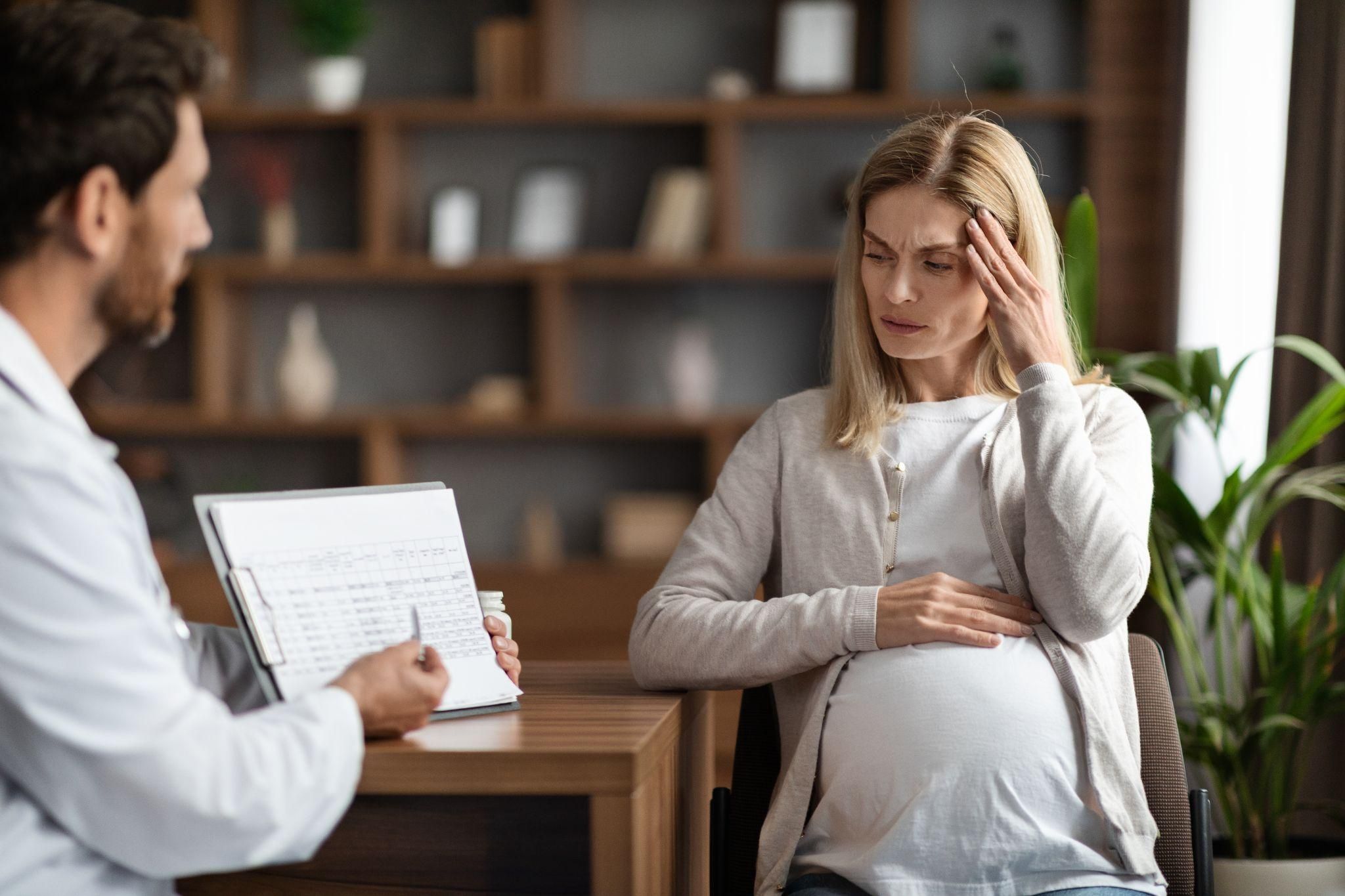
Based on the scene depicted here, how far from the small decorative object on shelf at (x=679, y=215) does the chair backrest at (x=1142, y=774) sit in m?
2.63

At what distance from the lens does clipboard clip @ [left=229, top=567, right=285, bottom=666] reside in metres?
1.18

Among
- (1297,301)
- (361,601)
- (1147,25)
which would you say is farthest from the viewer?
(1147,25)

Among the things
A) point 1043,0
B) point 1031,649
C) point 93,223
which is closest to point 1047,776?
point 1031,649

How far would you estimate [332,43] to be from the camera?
4094 millimetres

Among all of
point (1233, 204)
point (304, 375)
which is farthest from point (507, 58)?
point (1233, 204)

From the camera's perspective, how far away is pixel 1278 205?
120 inches

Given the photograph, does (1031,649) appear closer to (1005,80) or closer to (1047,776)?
(1047,776)

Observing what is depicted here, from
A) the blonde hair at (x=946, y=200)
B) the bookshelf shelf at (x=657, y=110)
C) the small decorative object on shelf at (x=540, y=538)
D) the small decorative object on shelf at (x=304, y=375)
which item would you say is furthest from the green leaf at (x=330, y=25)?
the blonde hair at (x=946, y=200)

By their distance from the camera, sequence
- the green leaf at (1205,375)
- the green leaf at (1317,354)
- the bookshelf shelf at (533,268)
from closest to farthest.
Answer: the green leaf at (1317,354) → the green leaf at (1205,375) → the bookshelf shelf at (533,268)

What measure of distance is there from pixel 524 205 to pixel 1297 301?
231 cm

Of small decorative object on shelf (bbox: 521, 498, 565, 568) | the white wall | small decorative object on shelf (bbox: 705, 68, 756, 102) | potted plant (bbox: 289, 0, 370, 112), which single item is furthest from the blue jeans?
potted plant (bbox: 289, 0, 370, 112)

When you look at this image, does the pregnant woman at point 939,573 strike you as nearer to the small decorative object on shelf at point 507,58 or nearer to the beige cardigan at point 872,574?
the beige cardigan at point 872,574

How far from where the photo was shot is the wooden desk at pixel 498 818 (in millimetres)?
1156

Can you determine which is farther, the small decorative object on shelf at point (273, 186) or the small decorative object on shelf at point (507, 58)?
the small decorative object on shelf at point (273, 186)
